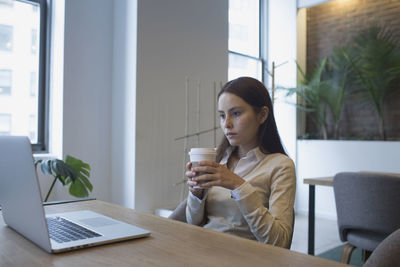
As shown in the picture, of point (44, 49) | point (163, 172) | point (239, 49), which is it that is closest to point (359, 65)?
point (239, 49)

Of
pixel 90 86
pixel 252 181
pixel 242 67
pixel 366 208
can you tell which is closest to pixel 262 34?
pixel 242 67

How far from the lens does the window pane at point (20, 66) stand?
296 centimetres

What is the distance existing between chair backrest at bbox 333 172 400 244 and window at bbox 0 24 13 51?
2674 millimetres

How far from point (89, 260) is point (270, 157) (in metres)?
0.80

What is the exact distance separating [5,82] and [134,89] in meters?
1.03

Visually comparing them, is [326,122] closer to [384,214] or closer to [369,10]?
[369,10]

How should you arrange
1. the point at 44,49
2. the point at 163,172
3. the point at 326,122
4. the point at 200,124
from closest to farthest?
the point at 44,49 < the point at 163,172 < the point at 200,124 < the point at 326,122

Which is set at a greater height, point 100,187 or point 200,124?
point 200,124

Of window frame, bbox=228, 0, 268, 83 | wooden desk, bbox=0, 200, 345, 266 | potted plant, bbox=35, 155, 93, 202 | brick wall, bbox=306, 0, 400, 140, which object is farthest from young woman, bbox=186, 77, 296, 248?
window frame, bbox=228, 0, 268, 83

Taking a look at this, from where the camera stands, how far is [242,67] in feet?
16.2

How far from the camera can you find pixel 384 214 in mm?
1757

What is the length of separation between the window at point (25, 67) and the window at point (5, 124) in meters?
0.02

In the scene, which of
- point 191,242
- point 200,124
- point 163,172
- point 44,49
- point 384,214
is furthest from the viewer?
point 200,124

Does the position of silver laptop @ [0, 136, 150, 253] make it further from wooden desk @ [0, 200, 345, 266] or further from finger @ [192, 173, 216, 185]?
finger @ [192, 173, 216, 185]
